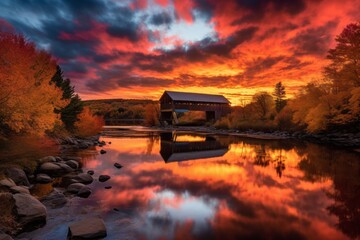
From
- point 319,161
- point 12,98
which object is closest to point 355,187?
point 319,161

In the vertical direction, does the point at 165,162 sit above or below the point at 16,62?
below

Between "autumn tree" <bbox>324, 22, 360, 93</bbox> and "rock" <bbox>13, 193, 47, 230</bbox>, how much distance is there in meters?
32.2

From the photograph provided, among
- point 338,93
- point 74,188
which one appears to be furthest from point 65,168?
point 338,93

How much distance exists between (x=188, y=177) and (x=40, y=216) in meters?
8.27

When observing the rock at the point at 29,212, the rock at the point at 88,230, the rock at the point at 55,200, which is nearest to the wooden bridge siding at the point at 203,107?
the rock at the point at 55,200

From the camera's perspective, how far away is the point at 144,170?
15680 mm

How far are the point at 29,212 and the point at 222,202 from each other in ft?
22.0

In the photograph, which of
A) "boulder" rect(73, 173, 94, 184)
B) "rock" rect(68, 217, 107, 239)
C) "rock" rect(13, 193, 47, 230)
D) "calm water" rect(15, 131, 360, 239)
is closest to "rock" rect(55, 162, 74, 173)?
"calm water" rect(15, 131, 360, 239)

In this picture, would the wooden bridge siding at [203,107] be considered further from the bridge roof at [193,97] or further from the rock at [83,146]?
the rock at [83,146]

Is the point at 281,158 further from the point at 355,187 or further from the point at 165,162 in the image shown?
the point at 165,162

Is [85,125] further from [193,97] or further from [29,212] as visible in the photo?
[193,97]

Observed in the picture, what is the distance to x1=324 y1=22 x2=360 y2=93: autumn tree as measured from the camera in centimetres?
2705

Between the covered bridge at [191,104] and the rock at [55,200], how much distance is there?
4967 centimetres

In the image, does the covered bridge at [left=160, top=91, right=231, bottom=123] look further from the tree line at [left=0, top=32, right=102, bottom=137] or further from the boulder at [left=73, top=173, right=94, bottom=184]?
the boulder at [left=73, top=173, right=94, bottom=184]
